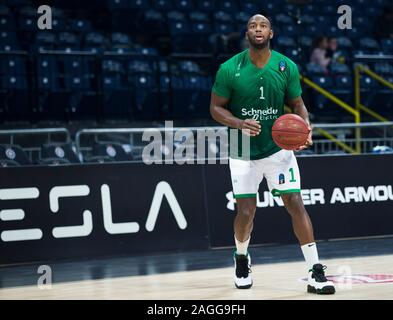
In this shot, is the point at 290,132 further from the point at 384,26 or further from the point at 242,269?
the point at 384,26

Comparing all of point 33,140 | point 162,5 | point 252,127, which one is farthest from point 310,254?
point 162,5

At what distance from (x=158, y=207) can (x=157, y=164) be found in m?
0.57

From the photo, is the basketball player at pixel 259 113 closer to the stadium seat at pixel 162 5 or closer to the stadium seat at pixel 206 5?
the stadium seat at pixel 162 5

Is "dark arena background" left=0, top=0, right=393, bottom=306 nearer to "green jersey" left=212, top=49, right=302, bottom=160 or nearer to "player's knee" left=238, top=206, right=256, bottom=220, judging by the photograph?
"player's knee" left=238, top=206, right=256, bottom=220

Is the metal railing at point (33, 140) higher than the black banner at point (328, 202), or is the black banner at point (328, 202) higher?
the metal railing at point (33, 140)

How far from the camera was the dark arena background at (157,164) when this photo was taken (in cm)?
1183

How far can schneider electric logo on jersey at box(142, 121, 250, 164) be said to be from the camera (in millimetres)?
14377

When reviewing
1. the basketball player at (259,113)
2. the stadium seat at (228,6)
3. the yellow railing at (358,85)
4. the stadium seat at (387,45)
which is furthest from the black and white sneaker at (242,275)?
the stadium seat at (387,45)

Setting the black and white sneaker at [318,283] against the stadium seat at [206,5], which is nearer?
the black and white sneaker at [318,283]

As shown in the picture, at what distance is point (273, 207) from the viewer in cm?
1456

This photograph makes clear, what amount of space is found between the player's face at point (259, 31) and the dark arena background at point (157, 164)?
2.37 m

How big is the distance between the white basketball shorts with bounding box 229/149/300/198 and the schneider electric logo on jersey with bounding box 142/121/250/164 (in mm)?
3229

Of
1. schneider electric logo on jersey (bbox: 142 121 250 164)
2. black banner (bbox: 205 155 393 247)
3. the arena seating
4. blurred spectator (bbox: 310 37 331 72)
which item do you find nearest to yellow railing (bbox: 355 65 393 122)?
the arena seating

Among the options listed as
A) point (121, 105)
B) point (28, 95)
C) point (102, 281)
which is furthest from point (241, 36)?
point (102, 281)
